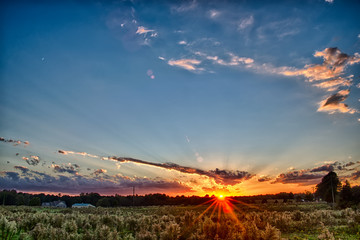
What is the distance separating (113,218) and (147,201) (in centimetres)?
9846

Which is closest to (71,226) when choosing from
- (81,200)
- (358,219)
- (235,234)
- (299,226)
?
(235,234)

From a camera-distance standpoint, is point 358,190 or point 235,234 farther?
point 358,190

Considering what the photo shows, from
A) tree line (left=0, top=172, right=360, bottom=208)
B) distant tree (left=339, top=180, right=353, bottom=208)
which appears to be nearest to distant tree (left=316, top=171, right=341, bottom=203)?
tree line (left=0, top=172, right=360, bottom=208)

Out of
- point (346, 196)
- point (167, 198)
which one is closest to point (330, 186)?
point (346, 196)

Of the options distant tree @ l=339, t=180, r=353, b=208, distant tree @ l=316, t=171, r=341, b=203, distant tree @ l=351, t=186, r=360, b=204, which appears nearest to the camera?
distant tree @ l=351, t=186, r=360, b=204

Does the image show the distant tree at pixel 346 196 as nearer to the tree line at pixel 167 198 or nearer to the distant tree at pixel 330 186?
the tree line at pixel 167 198

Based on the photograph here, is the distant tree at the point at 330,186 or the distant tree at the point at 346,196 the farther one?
the distant tree at the point at 330,186

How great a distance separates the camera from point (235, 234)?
15250 millimetres

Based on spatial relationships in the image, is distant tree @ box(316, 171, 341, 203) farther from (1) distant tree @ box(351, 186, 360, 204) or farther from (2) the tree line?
(1) distant tree @ box(351, 186, 360, 204)

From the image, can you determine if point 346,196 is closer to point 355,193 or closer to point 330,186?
point 355,193

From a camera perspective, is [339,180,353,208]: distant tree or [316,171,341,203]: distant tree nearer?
[339,180,353,208]: distant tree

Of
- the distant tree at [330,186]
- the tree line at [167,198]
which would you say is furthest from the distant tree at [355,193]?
the distant tree at [330,186]

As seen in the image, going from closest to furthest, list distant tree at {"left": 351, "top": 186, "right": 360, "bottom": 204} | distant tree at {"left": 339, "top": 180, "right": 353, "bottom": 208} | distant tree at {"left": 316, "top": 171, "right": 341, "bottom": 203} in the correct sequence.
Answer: distant tree at {"left": 351, "top": 186, "right": 360, "bottom": 204} → distant tree at {"left": 339, "top": 180, "right": 353, "bottom": 208} → distant tree at {"left": 316, "top": 171, "right": 341, "bottom": 203}

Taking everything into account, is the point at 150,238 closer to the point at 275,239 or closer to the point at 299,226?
the point at 275,239
